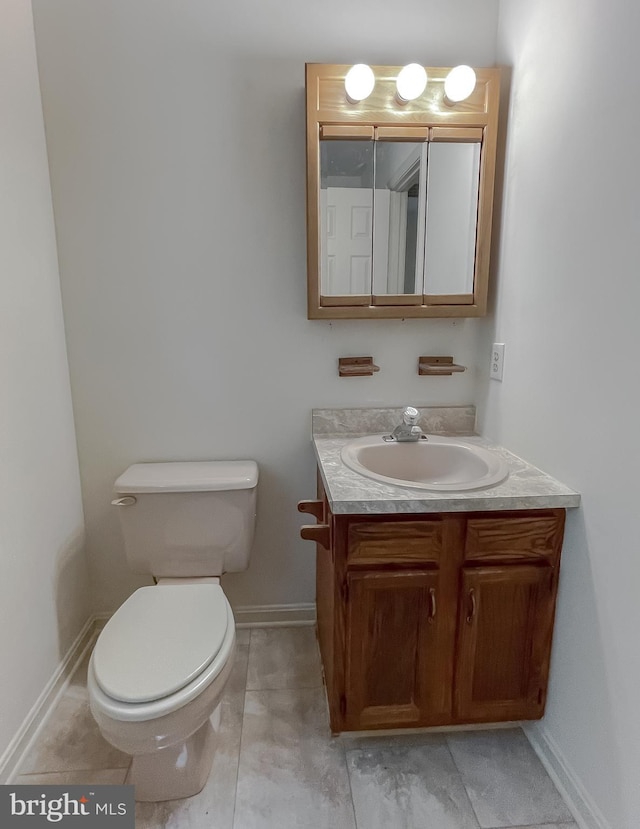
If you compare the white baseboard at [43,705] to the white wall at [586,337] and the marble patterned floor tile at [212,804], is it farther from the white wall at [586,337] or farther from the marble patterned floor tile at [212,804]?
the white wall at [586,337]

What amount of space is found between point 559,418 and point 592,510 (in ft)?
0.84

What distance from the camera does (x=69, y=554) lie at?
179 centimetres

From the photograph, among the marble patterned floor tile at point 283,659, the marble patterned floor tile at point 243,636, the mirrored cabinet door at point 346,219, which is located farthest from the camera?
the marble patterned floor tile at point 243,636

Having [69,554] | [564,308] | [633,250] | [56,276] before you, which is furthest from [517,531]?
[56,276]

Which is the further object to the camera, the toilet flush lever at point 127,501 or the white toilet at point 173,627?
the toilet flush lever at point 127,501

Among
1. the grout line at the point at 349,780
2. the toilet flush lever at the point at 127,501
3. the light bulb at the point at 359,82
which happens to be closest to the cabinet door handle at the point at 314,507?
the toilet flush lever at the point at 127,501

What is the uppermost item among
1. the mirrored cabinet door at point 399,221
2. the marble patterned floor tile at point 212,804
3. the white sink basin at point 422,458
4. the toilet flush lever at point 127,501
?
the mirrored cabinet door at point 399,221

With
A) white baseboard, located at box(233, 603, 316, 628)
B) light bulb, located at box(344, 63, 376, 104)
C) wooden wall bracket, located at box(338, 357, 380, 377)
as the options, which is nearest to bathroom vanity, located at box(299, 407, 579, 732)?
wooden wall bracket, located at box(338, 357, 380, 377)

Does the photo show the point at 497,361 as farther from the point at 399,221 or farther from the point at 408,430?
the point at 399,221

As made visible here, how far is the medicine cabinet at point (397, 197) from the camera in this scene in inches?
62.2

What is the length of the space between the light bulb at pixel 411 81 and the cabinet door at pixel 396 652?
1.41 meters

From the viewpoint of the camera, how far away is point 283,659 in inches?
72.9

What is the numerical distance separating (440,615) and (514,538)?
0.95 feet

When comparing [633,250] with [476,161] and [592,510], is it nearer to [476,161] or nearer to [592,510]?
[592,510]
